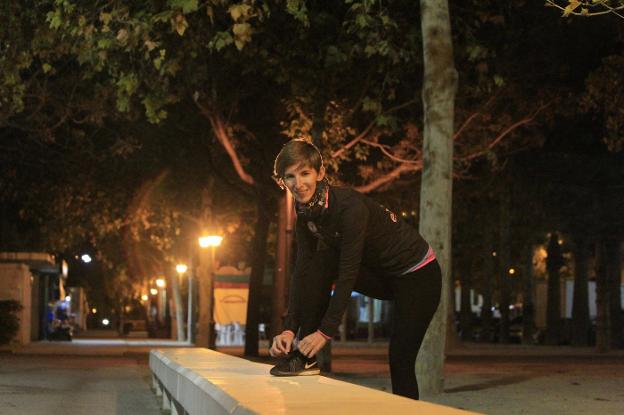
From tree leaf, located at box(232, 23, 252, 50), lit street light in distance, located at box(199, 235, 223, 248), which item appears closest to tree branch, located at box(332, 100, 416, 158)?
tree leaf, located at box(232, 23, 252, 50)

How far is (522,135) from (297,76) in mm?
8048

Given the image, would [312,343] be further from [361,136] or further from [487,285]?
[487,285]

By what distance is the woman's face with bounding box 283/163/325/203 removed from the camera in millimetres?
6254

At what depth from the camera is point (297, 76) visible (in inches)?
864

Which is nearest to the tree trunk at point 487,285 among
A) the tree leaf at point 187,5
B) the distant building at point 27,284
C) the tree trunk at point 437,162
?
the distant building at point 27,284

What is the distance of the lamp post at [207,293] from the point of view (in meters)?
33.9

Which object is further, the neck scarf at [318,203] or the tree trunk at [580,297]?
the tree trunk at [580,297]

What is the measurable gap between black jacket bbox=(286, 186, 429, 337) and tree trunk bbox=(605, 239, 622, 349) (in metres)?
33.2

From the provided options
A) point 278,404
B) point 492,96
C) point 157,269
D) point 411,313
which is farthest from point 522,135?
point 157,269

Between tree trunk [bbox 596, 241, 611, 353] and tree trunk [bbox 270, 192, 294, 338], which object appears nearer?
tree trunk [bbox 270, 192, 294, 338]

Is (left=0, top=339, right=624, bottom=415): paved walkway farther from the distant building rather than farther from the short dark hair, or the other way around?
the distant building

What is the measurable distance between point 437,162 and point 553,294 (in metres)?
31.9

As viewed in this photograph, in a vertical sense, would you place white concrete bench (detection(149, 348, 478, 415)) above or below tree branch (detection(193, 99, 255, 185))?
below

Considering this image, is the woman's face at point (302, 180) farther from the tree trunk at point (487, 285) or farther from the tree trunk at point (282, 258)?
the tree trunk at point (487, 285)
